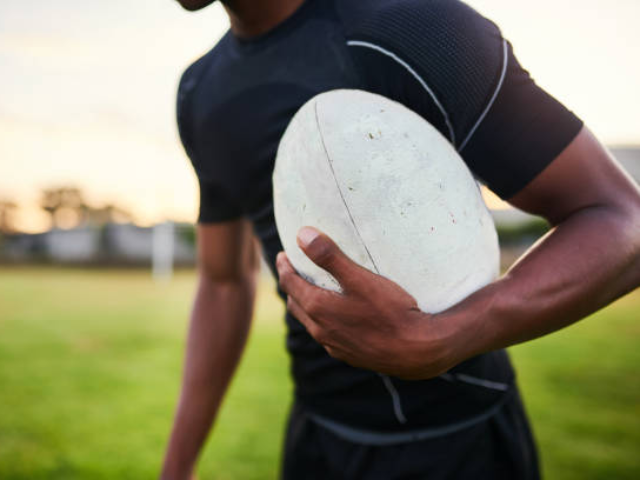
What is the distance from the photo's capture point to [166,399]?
4523 mm

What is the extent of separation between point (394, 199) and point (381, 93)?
0.86ft

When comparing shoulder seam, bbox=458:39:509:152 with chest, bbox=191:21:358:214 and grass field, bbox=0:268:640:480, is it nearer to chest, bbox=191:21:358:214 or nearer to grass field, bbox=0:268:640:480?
chest, bbox=191:21:358:214

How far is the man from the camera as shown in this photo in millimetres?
915

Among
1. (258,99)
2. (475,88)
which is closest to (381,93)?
(475,88)

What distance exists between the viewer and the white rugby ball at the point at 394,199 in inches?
40.2

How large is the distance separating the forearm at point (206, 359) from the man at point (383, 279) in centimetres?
1

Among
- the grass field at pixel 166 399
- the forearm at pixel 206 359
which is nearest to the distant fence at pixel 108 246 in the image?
the grass field at pixel 166 399

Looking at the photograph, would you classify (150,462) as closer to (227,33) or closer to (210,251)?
(210,251)

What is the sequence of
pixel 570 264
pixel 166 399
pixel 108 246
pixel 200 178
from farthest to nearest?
1. pixel 108 246
2. pixel 166 399
3. pixel 200 178
4. pixel 570 264

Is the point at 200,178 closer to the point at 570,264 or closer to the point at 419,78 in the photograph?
the point at 419,78

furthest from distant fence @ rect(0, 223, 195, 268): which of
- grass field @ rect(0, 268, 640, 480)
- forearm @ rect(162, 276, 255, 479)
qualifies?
forearm @ rect(162, 276, 255, 479)

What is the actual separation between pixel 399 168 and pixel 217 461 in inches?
112

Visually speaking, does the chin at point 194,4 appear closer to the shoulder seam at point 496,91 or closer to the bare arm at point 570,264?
the shoulder seam at point 496,91

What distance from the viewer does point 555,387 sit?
Answer: 477 centimetres
